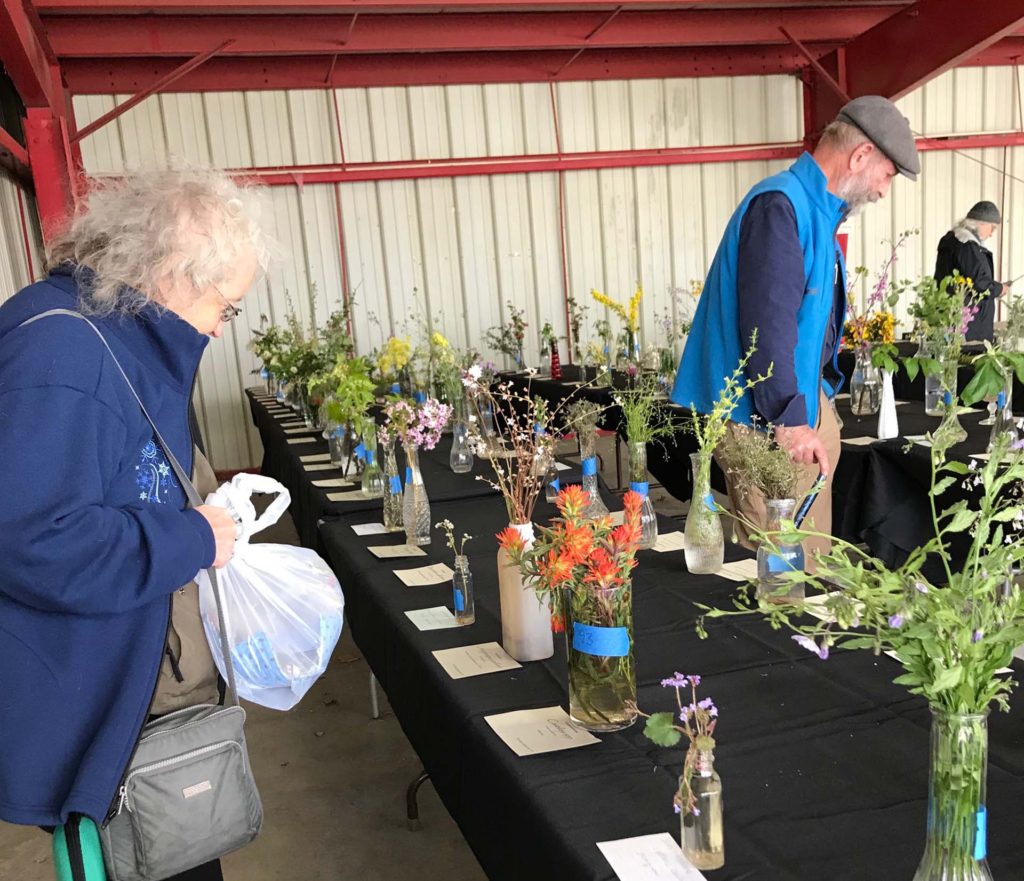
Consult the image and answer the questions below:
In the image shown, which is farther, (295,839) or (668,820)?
(295,839)

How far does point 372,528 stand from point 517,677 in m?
1.17

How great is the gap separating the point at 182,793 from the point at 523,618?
574 millimetres

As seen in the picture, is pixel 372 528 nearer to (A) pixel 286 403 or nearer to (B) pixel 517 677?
(B) pixel 517 677

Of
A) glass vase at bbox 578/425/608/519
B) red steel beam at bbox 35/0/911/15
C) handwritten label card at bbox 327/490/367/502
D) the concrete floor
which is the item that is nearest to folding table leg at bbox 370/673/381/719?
the concrete floor

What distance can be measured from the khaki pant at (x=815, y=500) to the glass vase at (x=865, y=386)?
110cm

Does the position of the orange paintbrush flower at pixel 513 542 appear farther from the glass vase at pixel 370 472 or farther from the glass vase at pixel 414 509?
the glass vase at pixel 370 472

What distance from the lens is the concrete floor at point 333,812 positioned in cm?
237

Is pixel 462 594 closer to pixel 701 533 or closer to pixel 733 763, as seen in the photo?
pixel 701 533

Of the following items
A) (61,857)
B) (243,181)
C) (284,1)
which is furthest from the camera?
(284,1)

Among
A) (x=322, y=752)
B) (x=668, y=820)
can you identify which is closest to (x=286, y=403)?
(x=322, y=752)

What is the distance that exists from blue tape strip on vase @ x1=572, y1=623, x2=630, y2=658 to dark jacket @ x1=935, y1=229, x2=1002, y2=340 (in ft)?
18.1

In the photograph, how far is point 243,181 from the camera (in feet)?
5.29

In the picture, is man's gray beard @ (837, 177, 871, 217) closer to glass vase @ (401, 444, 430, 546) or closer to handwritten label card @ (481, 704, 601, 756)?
glass vase @ (401, 444, 430, 546)

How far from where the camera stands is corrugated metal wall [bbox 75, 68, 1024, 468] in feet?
23.9
